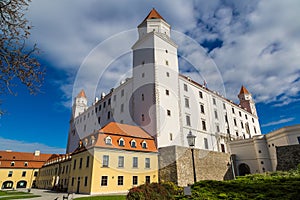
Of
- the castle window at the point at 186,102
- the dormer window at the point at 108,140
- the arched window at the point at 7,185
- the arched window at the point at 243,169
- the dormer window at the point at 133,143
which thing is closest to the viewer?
the dormer window at the point at 108,140

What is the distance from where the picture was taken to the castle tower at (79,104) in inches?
2127

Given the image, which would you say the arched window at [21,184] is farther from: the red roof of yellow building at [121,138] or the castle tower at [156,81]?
the castle tower at [156,81]

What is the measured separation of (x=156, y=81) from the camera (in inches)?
1109

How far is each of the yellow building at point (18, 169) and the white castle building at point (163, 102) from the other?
20084mm

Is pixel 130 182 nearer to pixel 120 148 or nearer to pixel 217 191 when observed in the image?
pixel 120 148

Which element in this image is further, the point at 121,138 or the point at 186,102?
the point at 186,102

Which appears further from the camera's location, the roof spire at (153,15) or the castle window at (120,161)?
the roof spire at (153,15)

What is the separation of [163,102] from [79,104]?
36093mm

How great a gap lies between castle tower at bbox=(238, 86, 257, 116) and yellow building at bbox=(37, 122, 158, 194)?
3745 centimetres

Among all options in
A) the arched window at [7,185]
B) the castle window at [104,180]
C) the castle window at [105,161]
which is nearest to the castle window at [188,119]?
the castle window at [105,161]

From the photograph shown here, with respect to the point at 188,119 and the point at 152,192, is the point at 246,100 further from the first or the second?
the point at 152,192

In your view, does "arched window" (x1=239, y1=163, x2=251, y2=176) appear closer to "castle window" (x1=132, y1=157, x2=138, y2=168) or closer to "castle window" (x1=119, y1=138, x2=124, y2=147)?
"castle window" (x1=132, y1=157, x2=138, y2=168)

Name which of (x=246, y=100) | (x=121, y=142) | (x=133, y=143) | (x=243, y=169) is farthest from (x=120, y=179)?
(x=246, y=100)

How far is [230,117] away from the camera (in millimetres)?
40844
